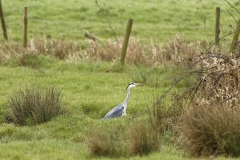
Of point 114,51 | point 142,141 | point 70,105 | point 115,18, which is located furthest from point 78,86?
point 115,18

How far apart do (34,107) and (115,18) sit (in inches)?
916

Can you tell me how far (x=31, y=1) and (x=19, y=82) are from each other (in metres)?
23.4

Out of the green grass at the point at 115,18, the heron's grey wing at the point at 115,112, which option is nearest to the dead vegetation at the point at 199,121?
the heron's grey wing at the point at 115,112

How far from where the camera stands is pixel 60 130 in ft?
39.9

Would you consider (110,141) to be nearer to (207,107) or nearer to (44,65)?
(207,107)

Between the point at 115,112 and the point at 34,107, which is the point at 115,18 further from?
the point at 115,112

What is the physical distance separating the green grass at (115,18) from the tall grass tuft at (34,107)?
53.9ft

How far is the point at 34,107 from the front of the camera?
12922mm

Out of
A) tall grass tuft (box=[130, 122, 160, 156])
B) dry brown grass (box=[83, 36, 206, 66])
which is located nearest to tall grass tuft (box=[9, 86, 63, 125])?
tall grass tuft (box=[130, 122, 160, 156])

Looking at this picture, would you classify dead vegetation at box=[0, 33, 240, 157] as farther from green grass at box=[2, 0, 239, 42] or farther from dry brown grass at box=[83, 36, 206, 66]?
green grass at box=[2, 0, 239, 42]

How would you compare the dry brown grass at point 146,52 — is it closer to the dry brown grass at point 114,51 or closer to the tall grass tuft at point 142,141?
the dry brown grass at point 114,51

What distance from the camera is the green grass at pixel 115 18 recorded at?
103 feet

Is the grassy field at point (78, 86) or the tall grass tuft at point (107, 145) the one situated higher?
the tall grass tuft at point (107, 145)

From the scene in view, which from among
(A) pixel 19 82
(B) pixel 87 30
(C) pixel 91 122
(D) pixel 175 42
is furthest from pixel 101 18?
(C) pixel 91 122
